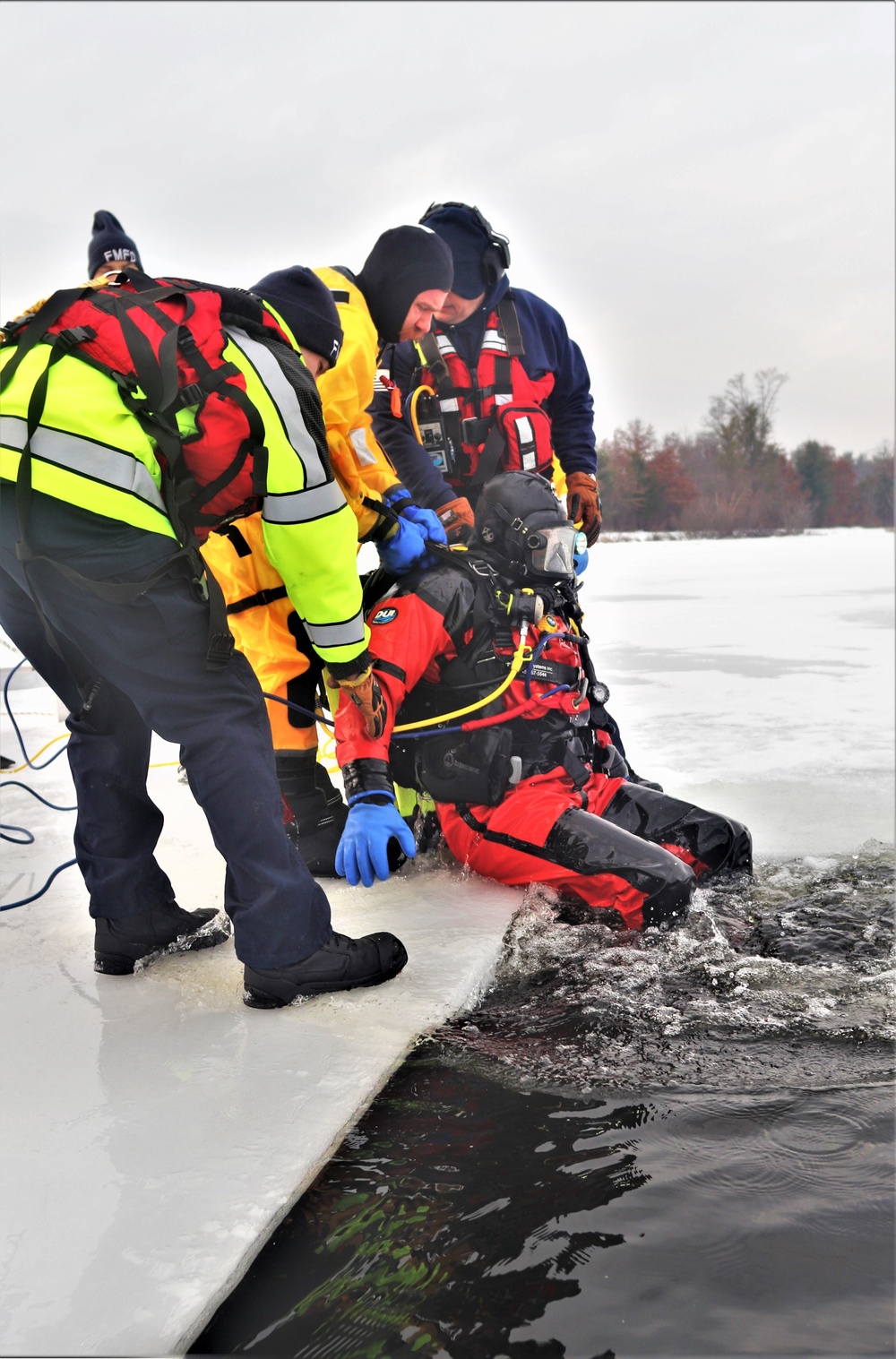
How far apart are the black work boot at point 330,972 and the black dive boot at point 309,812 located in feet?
2.47

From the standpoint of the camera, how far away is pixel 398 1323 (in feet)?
4.04

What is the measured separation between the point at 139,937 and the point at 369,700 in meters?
0.73

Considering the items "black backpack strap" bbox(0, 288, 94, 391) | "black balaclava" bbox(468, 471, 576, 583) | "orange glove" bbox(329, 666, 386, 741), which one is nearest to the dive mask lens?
"black balaclava" bbox(468, 471, 576, 583)

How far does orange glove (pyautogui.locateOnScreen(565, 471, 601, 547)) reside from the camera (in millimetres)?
4004

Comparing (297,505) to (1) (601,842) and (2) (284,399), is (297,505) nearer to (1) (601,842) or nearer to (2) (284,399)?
(2) (284,399)

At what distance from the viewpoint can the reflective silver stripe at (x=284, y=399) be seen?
1.87 metres

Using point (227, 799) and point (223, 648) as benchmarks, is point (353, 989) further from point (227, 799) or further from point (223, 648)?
point (223, 648)

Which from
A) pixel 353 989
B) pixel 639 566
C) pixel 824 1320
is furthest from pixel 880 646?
pixel 639 566

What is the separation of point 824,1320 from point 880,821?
2390 mm

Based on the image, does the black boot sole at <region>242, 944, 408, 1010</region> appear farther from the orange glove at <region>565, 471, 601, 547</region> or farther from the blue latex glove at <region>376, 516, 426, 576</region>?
the orange glove at <region>565, 471, 601, 547</region>

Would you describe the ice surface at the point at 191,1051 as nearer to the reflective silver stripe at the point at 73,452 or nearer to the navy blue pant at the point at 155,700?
the navy blue pant at the point at 155,700

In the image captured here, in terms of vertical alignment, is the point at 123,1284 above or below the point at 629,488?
below

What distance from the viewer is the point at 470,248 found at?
3.49m

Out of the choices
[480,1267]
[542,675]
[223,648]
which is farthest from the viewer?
[542,675]
